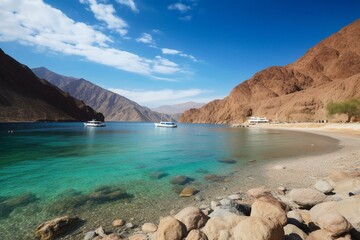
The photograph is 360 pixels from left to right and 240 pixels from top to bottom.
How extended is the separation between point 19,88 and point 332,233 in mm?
221197

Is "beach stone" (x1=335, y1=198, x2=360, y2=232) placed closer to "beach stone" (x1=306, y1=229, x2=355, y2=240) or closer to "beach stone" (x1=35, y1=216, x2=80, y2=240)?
"beach stone" (x1=306, y1=229, x2=355, y2=240)

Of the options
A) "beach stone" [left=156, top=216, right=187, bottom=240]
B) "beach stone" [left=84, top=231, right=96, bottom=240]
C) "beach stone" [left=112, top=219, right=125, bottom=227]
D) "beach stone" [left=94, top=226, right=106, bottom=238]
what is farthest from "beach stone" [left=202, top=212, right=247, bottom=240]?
"beach stone" [left=84, top=231, right=96, bottom=240]

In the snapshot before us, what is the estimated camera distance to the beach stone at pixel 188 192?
1359 cm

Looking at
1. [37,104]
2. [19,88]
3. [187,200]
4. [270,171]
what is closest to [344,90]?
[270,171]

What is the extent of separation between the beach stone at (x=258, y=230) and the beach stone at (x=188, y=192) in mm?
7778

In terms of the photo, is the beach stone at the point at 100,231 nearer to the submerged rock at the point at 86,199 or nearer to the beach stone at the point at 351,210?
the submerged rock at the point at 86,199

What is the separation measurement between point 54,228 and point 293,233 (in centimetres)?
851

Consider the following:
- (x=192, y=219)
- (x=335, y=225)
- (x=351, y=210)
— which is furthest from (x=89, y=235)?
(x=351, y=210)

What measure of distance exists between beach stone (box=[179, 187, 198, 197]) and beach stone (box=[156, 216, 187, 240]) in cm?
668

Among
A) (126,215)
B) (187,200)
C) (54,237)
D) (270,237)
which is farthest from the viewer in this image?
(187,200)

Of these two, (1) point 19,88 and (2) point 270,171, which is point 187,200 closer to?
(2) point 270,171

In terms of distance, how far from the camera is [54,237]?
8.95 m

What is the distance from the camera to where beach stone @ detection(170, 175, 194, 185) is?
16.5m

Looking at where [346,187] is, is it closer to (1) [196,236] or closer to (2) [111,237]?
(1) [196,236]
